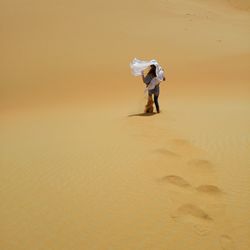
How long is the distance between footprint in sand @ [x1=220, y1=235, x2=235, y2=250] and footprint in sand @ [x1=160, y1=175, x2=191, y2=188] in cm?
106

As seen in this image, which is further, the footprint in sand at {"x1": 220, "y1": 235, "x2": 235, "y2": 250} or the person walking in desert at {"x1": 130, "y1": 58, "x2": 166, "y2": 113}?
the person walking in desert at {"x1": 130, "y1": 58, "x2": 166, "y2": 113}

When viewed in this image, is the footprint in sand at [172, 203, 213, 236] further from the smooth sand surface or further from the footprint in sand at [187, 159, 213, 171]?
the footprint in sand at [187, 159, 213, 171]

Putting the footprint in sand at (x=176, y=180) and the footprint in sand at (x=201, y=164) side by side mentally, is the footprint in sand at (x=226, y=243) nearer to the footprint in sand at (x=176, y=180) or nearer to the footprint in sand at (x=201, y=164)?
the footprint in sand at (x=176, y=180)

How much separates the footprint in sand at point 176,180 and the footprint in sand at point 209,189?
16 centimetres

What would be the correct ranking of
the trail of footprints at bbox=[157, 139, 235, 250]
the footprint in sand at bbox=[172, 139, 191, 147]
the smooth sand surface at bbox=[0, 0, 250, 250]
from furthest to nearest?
the footprint in sand at bbox=[172, 139, 191, 147] → the smooth sand surface at bbox=[0, 0, 250, 250] → the trail of footprints at bbox=[157, 139, 235, 250]

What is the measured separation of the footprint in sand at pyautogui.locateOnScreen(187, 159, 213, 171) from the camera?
5.79 meters

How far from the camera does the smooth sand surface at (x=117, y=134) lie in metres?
4.48

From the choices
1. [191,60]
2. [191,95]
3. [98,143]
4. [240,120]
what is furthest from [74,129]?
[191,60]

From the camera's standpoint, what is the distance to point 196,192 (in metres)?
5.02

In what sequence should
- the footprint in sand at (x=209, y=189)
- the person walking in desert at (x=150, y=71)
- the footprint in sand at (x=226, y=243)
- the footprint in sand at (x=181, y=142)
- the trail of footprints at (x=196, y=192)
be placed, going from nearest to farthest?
the footprint in sand at (x=226, y=243) → the trail of footprints at (x=196, y=192) → the footprint in sand at (x=209, y=189) → the footprint in sand at (x=181, y=142) → the person walking in desert at (x=150, y=71)

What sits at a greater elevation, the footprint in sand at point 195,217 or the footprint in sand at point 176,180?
the footprint in sand at point 176,180

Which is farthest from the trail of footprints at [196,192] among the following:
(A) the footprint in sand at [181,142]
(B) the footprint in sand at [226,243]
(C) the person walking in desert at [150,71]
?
(C) the person walking in desert at [150,71]

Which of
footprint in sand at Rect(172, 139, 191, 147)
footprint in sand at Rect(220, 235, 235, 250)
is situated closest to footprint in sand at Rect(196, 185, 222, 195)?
footprint in sand at Rect(220, 235, 235, 250)

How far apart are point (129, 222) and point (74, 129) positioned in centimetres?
417
